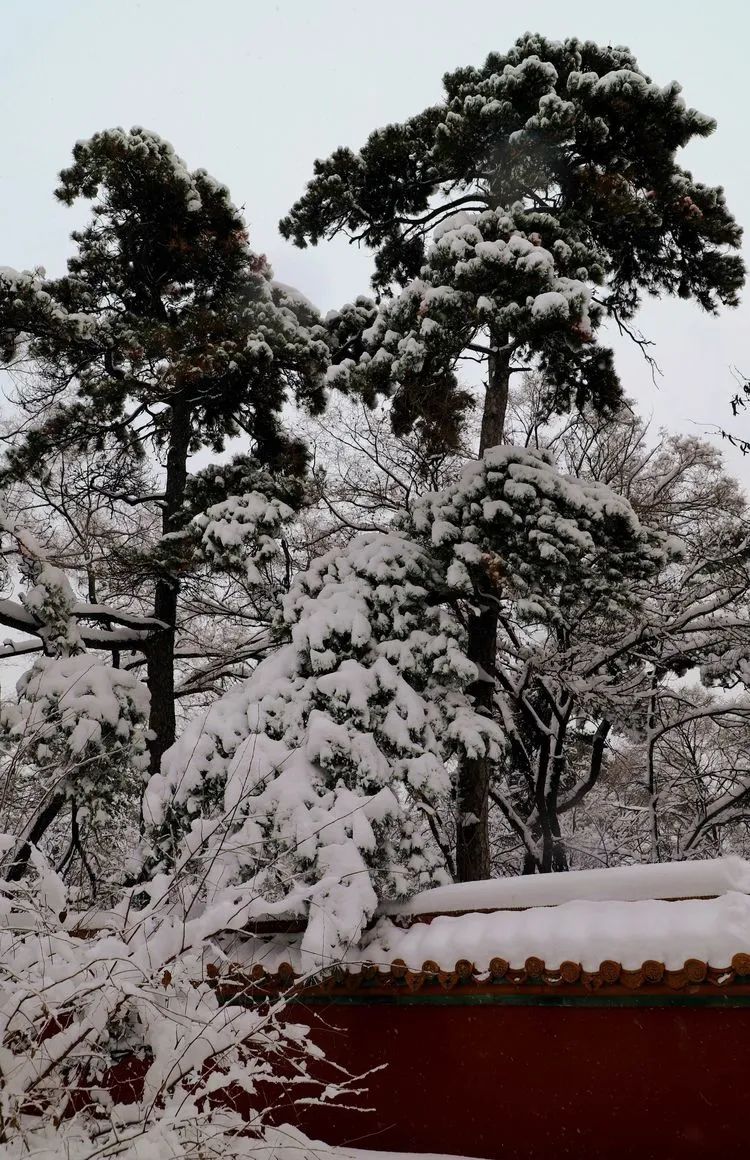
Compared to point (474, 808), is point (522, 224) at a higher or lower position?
higher

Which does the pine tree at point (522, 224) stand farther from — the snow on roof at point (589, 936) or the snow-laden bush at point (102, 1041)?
the snow-laden bush at point (102, 1041)

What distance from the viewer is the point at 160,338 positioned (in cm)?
952

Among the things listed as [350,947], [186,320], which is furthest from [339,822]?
[186,320]

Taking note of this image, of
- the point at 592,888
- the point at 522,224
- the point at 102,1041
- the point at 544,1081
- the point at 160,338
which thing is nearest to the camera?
the point at 102,1041

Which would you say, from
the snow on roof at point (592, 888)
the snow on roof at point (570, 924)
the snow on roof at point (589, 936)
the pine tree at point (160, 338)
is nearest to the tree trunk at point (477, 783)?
the snow on roof at point (592, 888)

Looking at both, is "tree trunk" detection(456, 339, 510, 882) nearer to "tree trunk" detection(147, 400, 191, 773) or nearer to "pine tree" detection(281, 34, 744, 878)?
"pine tree" detection(281, 34, 744, 878)

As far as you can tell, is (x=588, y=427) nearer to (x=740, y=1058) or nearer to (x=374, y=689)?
(x=374, y=689)

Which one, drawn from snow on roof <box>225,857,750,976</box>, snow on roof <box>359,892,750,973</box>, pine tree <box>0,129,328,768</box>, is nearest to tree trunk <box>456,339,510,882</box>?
snow on roof <box>225,857,750,976</box>

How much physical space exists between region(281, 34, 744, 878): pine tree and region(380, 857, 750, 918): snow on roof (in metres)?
1.82

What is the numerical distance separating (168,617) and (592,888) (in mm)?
6346

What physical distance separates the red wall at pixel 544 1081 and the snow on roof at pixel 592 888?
2.54 feet

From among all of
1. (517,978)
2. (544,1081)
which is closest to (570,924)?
(517,978)

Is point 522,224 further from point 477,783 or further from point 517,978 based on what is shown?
point 517,978

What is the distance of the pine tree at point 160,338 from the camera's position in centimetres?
973
